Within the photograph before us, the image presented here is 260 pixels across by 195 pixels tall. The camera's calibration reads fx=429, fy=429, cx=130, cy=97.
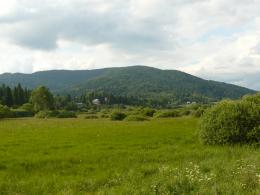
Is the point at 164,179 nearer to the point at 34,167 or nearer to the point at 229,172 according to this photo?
the point at 229,172

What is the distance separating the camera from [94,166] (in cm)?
2038

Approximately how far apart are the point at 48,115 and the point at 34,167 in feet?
276

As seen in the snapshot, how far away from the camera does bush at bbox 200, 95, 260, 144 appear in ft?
94.6

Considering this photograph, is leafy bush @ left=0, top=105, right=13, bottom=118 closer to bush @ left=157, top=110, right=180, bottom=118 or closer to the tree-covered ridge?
bush @ left=157, top=110, right=180, bottom=118

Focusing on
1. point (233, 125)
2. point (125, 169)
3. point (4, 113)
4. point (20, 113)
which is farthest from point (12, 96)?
point (125, 169)

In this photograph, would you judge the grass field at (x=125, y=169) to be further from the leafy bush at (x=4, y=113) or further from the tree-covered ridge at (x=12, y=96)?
the tree-covered ridge at (x=12, y=96)

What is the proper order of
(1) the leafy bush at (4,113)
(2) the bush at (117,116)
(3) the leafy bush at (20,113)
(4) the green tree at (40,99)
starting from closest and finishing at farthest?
(2) the bush at (117,116)
(1) the leafy bush at (4,113)
(3) the leafy bush at (20,113)
(4) the green tree at (40,99)

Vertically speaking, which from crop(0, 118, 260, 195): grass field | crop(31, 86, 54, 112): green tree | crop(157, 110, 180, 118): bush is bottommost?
crop(0, 118, 260, 195): grass field

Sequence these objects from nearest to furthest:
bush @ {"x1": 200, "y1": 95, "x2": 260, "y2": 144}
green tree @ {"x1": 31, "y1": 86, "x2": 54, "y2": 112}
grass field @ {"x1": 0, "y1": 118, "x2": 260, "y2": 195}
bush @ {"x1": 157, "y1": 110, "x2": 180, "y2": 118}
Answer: grass field @ {"x1": 0, "y1": 118, "x2": 260, "y2": 195}, bush @ {"x1": 200, "y1": 95, "x2": 260, "y2": 144}, bush @ {"x1": 157, "y1": 110, "x2": 180, "y2": 118}, green tree @ {"x1": 31, "y1": 86, "x2": 54, "y2": 112}

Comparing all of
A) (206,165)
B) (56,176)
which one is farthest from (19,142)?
(206,165)

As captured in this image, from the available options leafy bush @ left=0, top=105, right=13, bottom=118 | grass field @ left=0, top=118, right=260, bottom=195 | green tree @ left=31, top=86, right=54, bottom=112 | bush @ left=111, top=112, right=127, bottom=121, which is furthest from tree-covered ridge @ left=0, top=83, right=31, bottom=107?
grass field @ left=0, top=118, right=260, bottom=195

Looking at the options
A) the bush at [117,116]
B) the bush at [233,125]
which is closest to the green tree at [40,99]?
the bush at [117,116]

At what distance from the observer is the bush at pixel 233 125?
94.6 feet

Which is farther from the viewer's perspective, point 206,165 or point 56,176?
point 206,165
